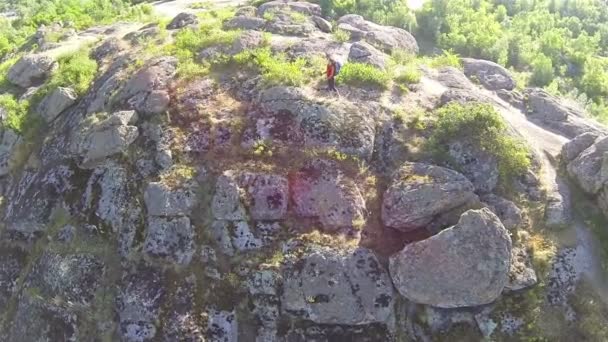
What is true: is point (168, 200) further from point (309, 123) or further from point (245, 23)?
point (245, 23)

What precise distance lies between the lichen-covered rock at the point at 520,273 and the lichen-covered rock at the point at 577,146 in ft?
15.4

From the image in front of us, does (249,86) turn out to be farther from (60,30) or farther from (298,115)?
(60,30)

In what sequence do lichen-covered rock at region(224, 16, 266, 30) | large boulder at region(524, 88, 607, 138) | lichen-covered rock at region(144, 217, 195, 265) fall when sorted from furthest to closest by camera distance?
lichen-covered rock at region(224, 16, 266, 30) < large boulder at region(524, 88, 607, 138) < lichen-covered rock at region(144, 217, 195, 265)

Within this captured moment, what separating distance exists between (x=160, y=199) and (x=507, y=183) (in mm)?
10464

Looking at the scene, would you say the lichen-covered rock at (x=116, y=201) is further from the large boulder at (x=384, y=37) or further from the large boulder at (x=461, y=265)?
the large boulder at (x=384, y=37)

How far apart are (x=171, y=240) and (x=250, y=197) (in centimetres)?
254

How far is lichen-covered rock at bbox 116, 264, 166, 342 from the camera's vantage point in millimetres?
14469

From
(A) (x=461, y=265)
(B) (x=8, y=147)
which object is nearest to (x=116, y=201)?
(B) (x=8, y=147)

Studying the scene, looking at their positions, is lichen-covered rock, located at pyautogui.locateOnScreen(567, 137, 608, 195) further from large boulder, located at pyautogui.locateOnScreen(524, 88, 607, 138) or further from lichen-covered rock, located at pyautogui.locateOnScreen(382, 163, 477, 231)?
lichen-covered rock, located at pyautogui.locateOnScreen(382, 163, 477, 231)

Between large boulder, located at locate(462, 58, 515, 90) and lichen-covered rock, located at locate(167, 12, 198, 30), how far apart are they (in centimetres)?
1272

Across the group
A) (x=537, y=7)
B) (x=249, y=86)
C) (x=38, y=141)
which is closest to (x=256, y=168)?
(x=249, y=86)

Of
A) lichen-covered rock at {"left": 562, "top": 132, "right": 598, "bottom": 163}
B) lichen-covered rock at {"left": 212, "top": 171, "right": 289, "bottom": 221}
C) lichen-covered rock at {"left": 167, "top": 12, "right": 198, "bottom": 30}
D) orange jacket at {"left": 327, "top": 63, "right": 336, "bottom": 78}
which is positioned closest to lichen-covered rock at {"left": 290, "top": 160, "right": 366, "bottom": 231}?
lichen-covered rock at {"left": 212, "top": 171, "right": 289, "bottom": 221}

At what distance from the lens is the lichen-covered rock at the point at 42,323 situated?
15.2m

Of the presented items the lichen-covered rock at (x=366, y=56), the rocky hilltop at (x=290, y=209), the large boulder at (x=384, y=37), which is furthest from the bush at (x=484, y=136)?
the large boulder at (x=384, y=37)
